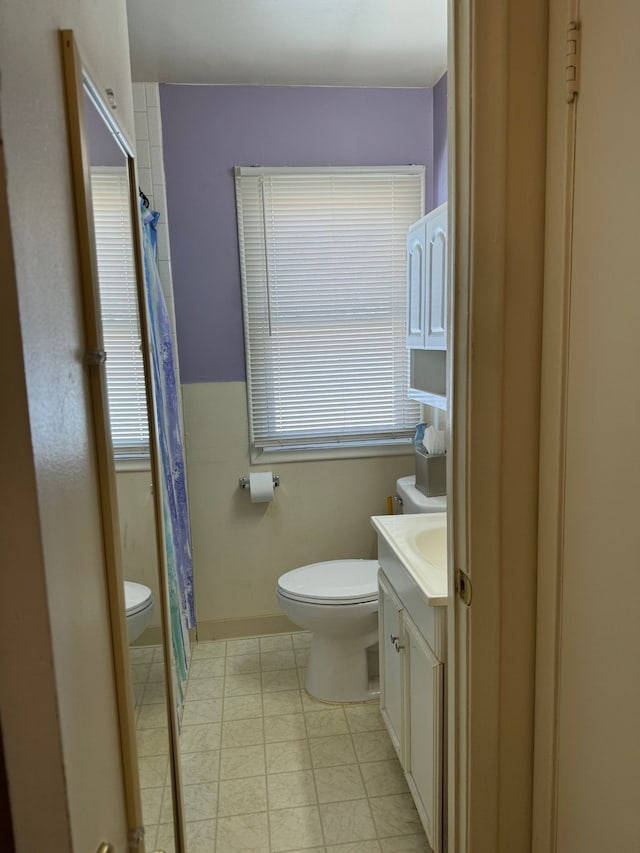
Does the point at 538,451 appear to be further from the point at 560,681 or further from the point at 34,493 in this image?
the point at 34,493

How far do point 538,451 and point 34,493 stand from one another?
838mm

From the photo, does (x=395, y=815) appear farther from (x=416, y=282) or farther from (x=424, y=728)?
(x=416, y=282)

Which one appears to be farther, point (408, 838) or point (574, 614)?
point (408, 838)

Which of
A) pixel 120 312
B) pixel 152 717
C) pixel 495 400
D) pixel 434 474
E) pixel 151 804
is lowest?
pixel 151 804

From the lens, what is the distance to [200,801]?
1.95 meters

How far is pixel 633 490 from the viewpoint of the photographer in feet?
2.65

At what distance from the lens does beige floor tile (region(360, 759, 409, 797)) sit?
1980mm

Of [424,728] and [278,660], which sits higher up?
[424,728]

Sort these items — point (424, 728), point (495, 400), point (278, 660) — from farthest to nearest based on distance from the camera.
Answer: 1. point (278, 660)
2. point (424, 728)
3. point (495, 400)

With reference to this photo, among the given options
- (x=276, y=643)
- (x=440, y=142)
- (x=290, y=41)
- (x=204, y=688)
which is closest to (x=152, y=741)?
(x=204, y=688)

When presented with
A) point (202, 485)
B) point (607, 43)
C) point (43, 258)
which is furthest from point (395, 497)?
point (43, 258)

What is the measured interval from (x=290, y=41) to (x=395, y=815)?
2.73m

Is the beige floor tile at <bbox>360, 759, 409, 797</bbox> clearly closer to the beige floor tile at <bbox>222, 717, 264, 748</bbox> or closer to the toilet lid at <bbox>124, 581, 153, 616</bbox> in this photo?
the beige floor tile at <bbox>222, 717, 264, 748</bbox>

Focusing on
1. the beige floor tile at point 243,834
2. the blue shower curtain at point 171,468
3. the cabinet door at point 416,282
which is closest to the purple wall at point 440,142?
the cabinet door at point 416,282
